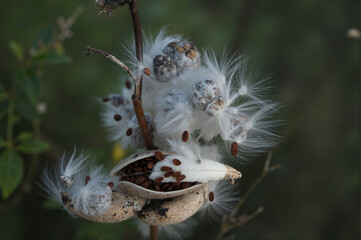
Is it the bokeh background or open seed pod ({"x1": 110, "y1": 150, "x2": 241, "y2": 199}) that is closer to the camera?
open seed pod ({"x1": 110, "y1": 150, "x2": 241, "y2": 199})

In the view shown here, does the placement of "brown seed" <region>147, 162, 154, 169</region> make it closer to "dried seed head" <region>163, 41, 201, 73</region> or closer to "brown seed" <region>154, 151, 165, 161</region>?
"brown seed" <region>154, 151, 165, 161</region>

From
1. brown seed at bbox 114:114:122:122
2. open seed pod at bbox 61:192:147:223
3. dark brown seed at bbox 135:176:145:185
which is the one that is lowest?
open seed pod at bbox 61:192:147:223

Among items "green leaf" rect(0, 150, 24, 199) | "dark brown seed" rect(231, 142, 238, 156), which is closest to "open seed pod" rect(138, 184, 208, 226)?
"dark brown seed" rect(231, 142, 238, 156)

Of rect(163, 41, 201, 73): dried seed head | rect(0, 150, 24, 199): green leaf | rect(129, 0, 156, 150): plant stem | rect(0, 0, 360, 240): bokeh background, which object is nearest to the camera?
rect(129, 0, 156, 150): plant stem

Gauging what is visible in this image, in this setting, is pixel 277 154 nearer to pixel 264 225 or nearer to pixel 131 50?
pixel 264 225

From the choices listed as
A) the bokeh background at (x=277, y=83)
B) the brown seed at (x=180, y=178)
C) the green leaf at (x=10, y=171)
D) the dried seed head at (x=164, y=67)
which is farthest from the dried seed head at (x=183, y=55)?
the bokeh background at (x=277, y=83)

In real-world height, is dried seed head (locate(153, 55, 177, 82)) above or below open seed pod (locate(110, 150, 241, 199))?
above
